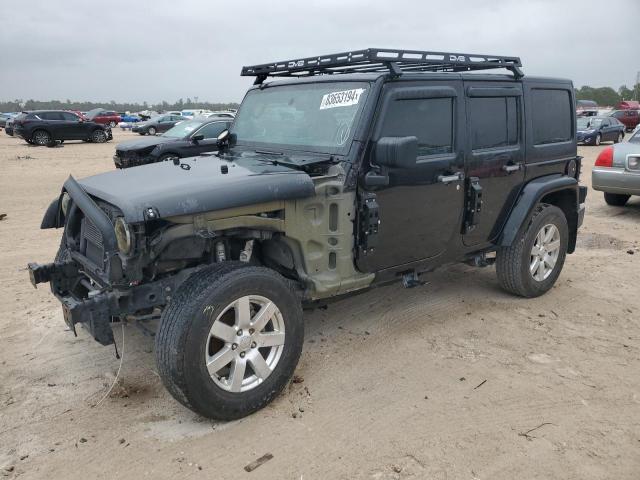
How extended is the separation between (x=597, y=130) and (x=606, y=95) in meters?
58.9

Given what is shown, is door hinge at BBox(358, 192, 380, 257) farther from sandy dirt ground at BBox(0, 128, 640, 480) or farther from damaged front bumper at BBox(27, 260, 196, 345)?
damaged front bumper at BBox(27, 260, 196, 345)

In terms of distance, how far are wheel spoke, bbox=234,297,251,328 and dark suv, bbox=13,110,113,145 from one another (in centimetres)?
2396

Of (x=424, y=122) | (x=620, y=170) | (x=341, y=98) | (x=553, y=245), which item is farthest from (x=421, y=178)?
(x=620, y=170)

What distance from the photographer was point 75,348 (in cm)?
416

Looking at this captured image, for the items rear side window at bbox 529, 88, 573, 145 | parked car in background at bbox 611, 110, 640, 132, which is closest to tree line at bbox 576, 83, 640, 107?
parked car in background at bbox 611, 110, 640, 132

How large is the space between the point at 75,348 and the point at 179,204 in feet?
6.15

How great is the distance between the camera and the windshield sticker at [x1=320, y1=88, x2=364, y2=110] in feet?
12.6

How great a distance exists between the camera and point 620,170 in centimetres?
888

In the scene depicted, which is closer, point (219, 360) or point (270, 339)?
point (219, 360)

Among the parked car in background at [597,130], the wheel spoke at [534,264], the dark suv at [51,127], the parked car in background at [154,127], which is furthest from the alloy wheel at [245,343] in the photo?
the parked car in background at [154,127]

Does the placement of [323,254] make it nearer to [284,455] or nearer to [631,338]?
[284,455]

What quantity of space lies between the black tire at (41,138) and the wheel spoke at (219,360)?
24.0m

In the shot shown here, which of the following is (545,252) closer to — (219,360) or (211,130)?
(219,360)

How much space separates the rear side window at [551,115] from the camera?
5.01 m
